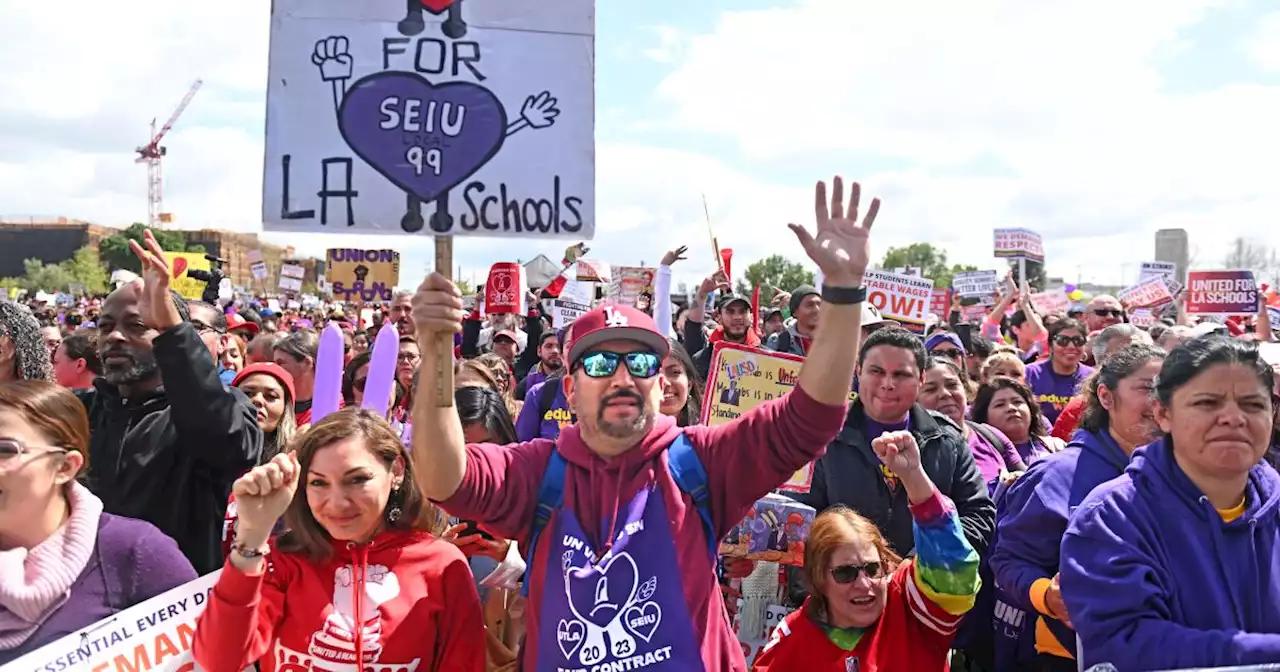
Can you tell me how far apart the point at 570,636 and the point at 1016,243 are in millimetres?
13990

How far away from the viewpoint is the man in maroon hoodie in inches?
95.1

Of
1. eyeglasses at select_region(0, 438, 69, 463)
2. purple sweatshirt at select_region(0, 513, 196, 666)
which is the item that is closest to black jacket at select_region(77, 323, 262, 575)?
purple sweatshirt at select_region(0, 513, 196, 666)

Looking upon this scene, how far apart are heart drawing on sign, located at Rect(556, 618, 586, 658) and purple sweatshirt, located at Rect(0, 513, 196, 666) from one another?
3.61ft

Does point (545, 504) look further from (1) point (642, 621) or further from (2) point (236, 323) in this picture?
(2) point (236, 323)

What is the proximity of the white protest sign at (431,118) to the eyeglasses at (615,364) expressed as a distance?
22.9 inches

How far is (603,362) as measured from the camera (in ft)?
8.55

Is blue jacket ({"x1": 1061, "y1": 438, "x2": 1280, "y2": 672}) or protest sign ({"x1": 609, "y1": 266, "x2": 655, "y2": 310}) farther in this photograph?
protest sign ({"x1": 609, "y1": 266, "x2": 655, "y2": 310})

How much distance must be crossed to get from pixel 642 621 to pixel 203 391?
1.77m

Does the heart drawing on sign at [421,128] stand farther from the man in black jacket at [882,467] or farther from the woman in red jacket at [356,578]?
the man in black jacket at [882,467]

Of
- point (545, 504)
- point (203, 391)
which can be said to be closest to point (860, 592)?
point (545, 504)

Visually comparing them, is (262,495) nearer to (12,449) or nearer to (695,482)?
(12,449)

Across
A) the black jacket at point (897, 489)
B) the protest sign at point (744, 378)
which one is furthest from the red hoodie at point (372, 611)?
the protest sign at point (744, 378)

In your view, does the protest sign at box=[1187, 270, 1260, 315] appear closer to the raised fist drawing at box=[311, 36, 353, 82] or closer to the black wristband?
the black wristband

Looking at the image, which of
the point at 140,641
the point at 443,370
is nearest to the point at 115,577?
the point at 140,641
